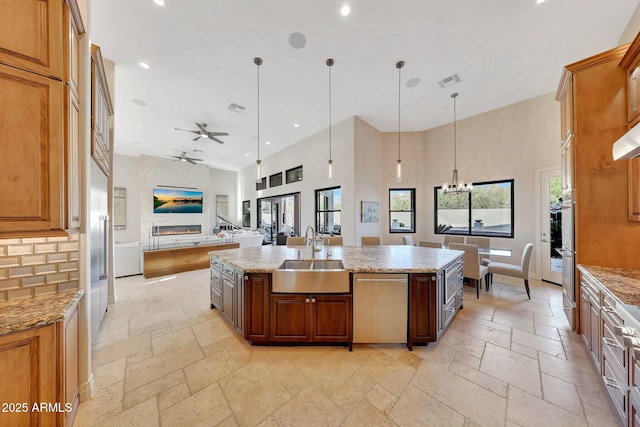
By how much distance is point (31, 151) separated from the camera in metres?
1.26

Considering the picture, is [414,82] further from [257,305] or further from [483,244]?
[257,305]

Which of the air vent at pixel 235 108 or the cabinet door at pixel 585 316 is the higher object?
the air vent at pixel 235 108

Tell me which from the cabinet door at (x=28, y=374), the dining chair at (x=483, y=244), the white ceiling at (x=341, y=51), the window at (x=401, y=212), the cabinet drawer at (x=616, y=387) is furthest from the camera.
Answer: the window at (x=401, y=212)

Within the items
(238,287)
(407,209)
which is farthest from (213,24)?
(407,209)

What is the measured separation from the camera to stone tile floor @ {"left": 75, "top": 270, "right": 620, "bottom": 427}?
1520 millimetres

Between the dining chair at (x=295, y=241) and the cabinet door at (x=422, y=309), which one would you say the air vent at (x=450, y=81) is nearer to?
the cabinet door at (x=422, y=309)

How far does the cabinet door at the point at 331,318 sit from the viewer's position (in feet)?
7.31

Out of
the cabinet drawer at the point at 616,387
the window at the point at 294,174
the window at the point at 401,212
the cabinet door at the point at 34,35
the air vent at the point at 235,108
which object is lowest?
the cabinet drawer at the point at 616,387

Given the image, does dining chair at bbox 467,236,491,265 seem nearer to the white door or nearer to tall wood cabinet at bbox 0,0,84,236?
the white door

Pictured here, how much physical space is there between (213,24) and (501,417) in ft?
15.5

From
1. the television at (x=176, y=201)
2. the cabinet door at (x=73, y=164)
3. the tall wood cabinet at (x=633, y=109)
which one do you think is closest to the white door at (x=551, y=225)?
the tall wood cabinet at (x=633, y=109)

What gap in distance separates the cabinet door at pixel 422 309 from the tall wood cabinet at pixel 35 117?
2.85 meters

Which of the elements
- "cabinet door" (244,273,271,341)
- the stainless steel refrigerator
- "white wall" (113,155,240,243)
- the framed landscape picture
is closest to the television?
"white wall" (113,155,240,243)

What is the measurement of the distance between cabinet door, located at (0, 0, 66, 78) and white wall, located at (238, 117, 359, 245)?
4.47 m
